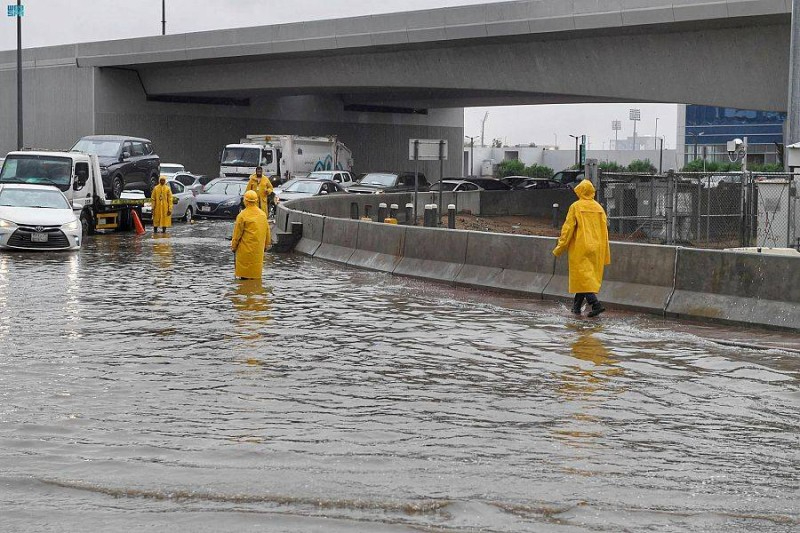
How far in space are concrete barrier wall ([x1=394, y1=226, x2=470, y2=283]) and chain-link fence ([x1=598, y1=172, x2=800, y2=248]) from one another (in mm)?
6736

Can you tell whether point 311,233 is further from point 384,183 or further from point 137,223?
point 384,183

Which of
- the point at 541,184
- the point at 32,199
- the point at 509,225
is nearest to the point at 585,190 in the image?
the point at 32,199

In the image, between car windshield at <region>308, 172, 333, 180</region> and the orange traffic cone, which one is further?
car windshield at <region>308, 172, 333, 180</region>

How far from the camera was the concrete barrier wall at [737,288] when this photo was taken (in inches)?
589

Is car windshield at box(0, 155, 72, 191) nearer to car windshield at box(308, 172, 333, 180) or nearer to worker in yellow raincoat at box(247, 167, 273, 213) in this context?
worker in yellow raincoat at box(247, 167, 273, 213)

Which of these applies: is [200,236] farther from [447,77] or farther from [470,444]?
[470,444]

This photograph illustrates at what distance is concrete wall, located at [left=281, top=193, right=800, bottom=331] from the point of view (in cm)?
1522

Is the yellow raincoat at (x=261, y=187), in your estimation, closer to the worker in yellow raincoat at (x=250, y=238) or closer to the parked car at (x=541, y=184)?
the worker in yellow raincoat at (x=250, y=238)

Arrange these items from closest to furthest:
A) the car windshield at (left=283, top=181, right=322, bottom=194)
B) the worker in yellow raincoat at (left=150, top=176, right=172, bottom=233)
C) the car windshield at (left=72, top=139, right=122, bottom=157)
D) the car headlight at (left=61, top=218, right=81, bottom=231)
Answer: the car headlight at (left=61, top=218, right=81, bottom=231)
the worker in yellow raincoat at (left=150, top=176, right=172, bottom=233)
the car windshield at (left=72, top=139, right=122, bottom=157)
the car windshield at (left=283, top=181, right=322, bottom=194)

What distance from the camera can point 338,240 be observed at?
84.2 feet

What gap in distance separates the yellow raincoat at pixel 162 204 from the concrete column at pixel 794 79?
1686 centimetres

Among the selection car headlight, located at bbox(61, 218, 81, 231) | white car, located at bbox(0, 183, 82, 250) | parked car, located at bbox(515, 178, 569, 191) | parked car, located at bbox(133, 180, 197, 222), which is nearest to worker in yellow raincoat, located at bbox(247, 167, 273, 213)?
white car, located at bbox(0, 183, 82, 250)

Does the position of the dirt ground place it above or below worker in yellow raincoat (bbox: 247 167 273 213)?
below

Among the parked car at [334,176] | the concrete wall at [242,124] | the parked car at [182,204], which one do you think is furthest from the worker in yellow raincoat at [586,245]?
the concrete wall at [242,124]
